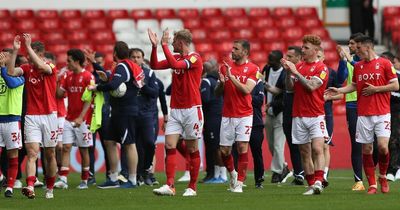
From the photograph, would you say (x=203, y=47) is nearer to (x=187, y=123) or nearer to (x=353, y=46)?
(x=353, y=46)

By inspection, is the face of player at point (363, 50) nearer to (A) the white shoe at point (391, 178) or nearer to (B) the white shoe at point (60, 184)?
(A) the white shoe at point (391, 178)

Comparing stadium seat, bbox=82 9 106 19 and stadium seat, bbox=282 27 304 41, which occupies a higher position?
stadium seat, bbox=82 9 106 19

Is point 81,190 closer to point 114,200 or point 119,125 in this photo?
point 119,125

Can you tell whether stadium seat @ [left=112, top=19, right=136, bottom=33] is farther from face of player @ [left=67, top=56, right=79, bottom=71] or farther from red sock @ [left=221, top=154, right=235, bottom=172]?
red sock @ [left=221, top=154, right=235, bottom=172]

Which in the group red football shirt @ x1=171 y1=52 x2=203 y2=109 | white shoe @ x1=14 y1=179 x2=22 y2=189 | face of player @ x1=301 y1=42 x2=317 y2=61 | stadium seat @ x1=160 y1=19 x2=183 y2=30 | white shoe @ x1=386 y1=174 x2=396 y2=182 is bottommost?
white shoe @ x1=386 y1=174 x2=396 y2=182

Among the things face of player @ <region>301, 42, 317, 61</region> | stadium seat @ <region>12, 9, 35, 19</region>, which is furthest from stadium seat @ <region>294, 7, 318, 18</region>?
face of player @ <region>301, 42, 317, 61</region>

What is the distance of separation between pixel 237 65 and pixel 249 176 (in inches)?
216

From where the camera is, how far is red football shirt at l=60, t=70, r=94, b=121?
18.8m

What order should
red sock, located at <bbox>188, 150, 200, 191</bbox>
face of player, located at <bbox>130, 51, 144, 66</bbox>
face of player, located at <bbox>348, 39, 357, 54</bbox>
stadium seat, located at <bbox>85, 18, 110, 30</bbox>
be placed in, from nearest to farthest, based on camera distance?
red sock, located at <bbox>188, 150, 200, 191</bbox> < face of player, located at <bbox>348, 39, 357, 54</bbox> < face of player, located at <bbox>130, 51, 144, 66</bbox> < stadium seat, located at <bbox>85, 18, 110, 30</bbox>

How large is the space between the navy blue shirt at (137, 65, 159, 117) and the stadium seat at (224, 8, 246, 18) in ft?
38.4

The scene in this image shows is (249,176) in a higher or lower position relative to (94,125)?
lower

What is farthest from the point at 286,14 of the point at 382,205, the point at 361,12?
the point at 382,205

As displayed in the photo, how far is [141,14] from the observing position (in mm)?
30547

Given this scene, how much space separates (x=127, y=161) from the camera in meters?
18.9
